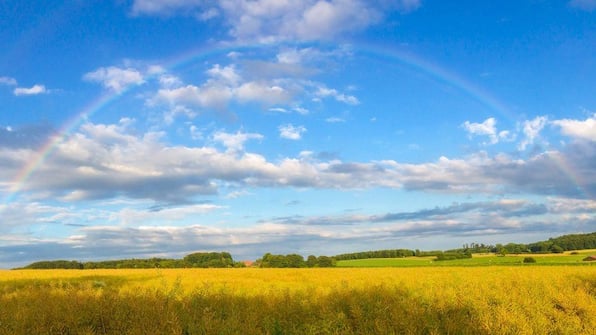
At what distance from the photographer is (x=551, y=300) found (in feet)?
48.1

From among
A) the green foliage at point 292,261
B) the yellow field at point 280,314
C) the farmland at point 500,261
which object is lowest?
the farmland at point 500,261

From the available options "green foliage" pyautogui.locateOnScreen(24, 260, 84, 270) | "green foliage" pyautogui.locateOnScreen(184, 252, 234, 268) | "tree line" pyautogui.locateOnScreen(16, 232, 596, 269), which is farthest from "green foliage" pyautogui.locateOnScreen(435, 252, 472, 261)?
"green foliage" pyautogui.locateOnScreen(24, 260, 84, 270)

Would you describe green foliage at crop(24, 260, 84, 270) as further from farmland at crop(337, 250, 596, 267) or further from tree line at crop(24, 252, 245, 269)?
farmland at crop(337, 250, 596, 267)

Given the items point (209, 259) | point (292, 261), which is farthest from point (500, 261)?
point (209, 259)

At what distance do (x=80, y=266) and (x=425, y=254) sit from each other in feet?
260

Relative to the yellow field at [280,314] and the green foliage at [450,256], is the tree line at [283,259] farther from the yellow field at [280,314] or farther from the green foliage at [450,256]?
the yellow field at [280,314]

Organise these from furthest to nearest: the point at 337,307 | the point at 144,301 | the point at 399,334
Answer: the point at 337,307 < the point at 144,301 < the point at 399,334

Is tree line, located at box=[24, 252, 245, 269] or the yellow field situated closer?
the yellow field

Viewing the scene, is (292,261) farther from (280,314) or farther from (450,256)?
(280,314)

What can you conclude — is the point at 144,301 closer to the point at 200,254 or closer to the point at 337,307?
the point at 337,307

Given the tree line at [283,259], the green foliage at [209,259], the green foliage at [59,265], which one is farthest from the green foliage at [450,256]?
the green foliage at [59,265]

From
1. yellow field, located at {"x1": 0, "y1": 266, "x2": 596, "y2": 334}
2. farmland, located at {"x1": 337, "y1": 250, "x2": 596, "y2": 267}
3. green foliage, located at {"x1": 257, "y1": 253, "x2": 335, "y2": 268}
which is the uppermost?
yellow field, located at {"x1": 0, "y1": 266, "x2": 596, "y2": 334}

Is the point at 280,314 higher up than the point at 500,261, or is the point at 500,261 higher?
the point at 280,314

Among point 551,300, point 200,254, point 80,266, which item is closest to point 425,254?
point 200,254
